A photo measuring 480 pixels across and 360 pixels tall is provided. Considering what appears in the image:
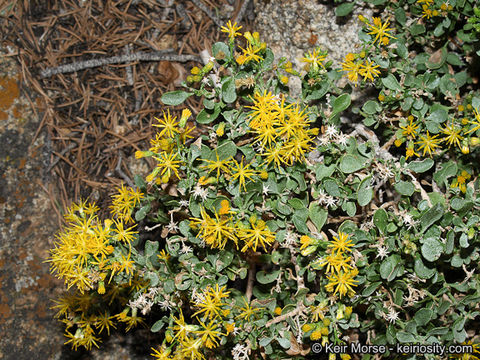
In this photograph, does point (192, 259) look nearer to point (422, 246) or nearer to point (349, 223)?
point (349, 223)

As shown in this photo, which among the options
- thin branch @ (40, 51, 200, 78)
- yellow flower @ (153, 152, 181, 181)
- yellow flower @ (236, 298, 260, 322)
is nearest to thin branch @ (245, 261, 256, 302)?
yellow flower @ (236, 298, 260, 322)

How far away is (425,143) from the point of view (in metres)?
2.22

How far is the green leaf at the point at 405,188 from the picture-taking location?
2.12 metres

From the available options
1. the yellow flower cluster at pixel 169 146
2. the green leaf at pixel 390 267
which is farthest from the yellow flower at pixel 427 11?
the yellow flower cluster at pixel 169 146

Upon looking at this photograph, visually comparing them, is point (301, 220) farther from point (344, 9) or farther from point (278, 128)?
point (344, 9)

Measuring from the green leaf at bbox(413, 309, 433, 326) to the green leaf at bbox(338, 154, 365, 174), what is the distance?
77 cm

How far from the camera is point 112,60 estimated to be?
3178 mm

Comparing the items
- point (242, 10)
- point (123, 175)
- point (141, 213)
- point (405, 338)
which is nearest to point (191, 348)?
point (141, 213)

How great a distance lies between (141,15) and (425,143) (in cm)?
219

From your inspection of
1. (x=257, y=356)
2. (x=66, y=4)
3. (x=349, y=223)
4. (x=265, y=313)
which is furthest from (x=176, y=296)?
(x=66, y=4)

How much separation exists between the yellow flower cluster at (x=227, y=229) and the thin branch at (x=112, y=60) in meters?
1.58

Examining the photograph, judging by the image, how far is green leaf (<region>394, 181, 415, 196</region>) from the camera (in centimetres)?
212

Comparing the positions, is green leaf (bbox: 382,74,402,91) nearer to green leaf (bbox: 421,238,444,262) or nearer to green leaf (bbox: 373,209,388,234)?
green leaf (bbox: 373,209,388,234)

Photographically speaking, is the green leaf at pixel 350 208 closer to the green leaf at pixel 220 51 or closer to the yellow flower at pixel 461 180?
the yellow flower at pixel 461 180
